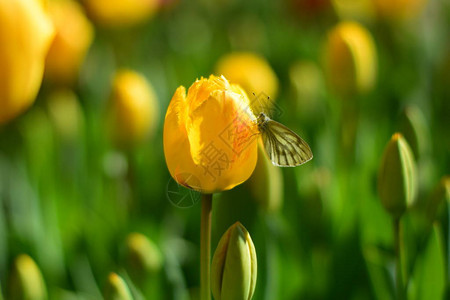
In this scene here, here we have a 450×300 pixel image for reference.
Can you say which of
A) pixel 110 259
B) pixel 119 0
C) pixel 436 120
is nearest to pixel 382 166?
pixel 110 259

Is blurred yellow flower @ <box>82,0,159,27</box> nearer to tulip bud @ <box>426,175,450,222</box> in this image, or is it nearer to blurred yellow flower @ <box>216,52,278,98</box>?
blurred yellow flower @ <box>216,52,278,98</box>

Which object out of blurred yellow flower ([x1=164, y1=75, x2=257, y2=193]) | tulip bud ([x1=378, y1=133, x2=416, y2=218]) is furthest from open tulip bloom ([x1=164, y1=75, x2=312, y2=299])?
tulip bud ([x1=378, y1=133, x2=416, y2=218])

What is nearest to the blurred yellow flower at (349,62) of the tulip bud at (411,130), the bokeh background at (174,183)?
the bokeh background at (174,183)

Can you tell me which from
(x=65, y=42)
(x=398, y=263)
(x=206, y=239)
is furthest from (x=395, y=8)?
(x=206, y=239)

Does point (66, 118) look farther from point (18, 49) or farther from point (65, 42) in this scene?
point (18, 49)

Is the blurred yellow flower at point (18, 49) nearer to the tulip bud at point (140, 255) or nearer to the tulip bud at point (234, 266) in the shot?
the tulip bud at point (140, 255)
